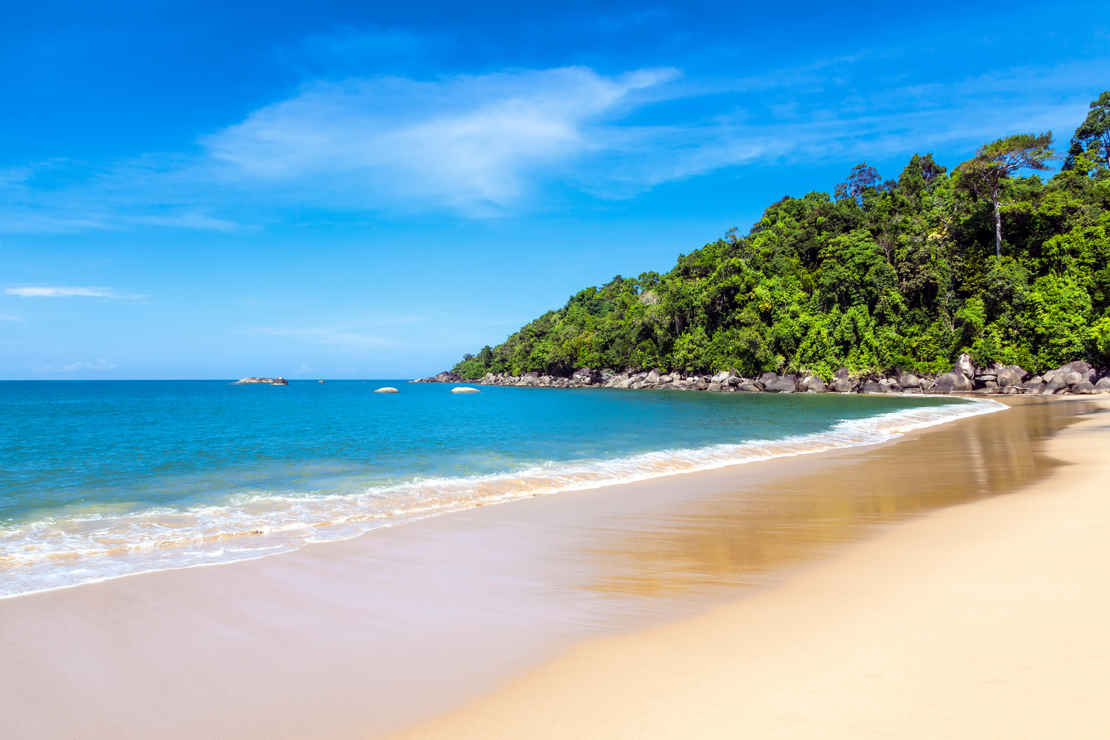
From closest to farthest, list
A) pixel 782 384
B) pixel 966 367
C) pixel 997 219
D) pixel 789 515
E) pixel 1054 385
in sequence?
pixel 789 515 → pixel 1054 385 → pixel 966 367 → pixel 997 219 → pixel 782 384

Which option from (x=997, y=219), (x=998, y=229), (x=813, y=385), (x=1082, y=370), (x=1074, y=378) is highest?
(x=997, y=219)

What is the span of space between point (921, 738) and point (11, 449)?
23322 millimetres

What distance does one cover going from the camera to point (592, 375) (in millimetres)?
88000

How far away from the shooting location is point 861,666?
3.16 meters

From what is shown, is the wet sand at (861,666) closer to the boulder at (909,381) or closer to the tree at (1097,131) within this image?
the boulder at (909,381)

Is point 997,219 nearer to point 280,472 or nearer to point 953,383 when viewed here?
point 953,383

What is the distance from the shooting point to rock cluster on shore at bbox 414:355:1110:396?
39.3 meters

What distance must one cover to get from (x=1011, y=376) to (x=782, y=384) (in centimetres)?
1895

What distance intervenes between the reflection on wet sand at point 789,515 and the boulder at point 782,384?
143ft

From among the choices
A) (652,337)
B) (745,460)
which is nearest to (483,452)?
(745,460)

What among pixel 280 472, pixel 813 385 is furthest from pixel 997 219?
pixel 280 472

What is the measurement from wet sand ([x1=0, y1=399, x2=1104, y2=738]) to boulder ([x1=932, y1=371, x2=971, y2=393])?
46.7 metres

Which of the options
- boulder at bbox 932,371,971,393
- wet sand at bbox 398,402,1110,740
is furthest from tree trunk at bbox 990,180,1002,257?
wet sand at bbox 398,402,1110,740

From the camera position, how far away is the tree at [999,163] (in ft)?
142
